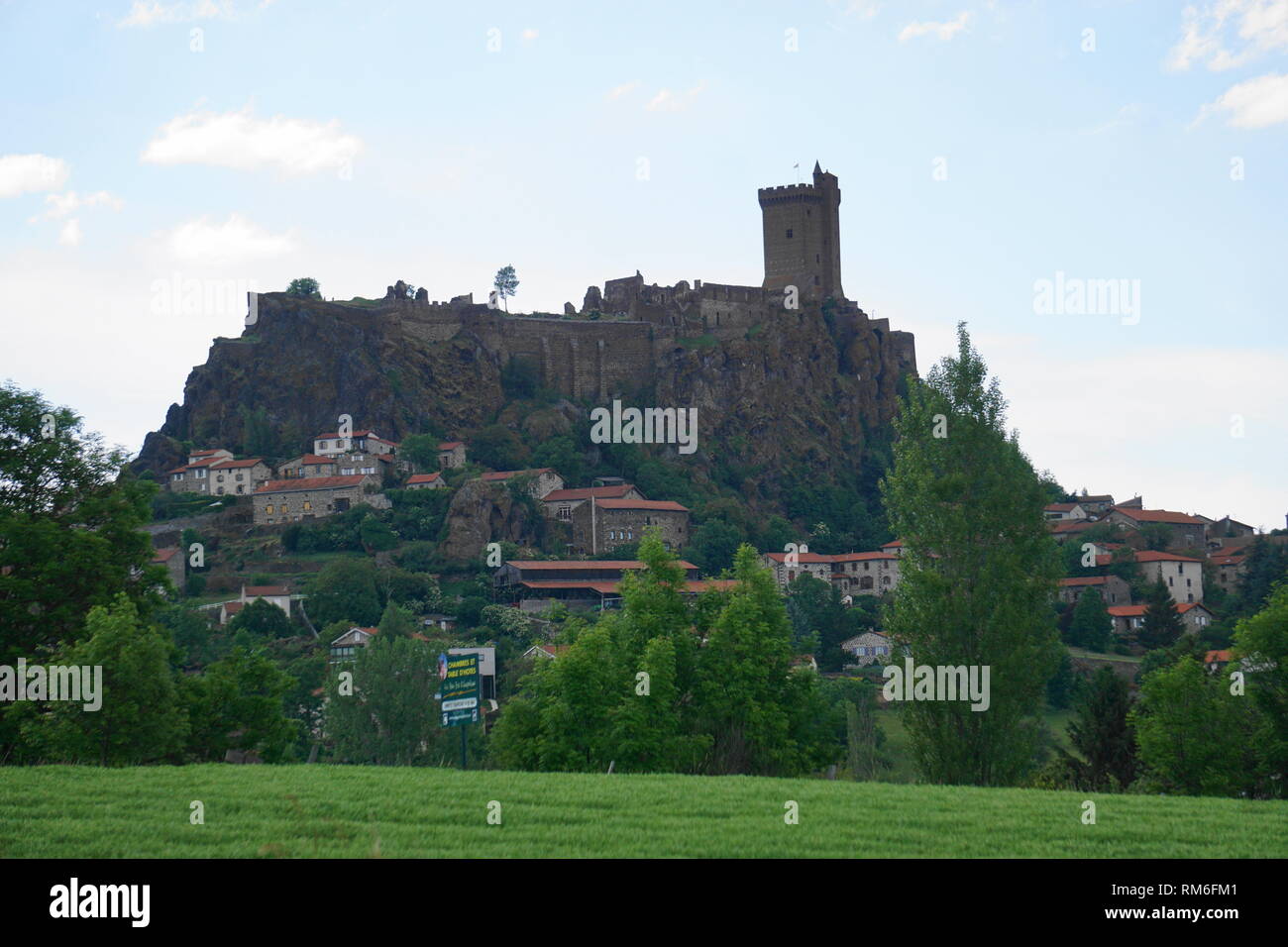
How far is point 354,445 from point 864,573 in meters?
38.1

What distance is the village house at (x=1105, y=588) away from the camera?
91938 millimetres

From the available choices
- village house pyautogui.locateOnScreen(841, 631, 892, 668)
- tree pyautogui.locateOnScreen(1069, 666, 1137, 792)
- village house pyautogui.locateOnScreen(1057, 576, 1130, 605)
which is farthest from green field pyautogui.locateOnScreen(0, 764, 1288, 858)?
village house pyautogui.locateOnScreen(1057, 576, 1130, 605)

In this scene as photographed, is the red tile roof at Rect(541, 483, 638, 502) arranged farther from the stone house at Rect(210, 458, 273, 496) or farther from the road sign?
the road sign

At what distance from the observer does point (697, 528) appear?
330 ft

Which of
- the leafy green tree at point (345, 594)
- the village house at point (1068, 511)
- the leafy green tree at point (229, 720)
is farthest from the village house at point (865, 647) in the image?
the leafy green tree at point (229, 720)

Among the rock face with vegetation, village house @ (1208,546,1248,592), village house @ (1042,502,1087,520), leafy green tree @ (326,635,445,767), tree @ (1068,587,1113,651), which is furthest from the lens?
village house @ (1042,502,1087,520)

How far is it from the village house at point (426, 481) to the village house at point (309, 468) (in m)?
5.39

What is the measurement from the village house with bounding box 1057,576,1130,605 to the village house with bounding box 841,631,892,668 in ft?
43.4

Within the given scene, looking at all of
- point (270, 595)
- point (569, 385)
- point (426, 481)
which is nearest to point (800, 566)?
point (426, 481)

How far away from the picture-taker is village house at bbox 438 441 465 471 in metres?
107

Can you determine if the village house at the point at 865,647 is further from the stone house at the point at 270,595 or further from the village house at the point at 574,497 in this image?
the stone house at the point at 270,595

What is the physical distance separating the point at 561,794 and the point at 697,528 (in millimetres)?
80188
